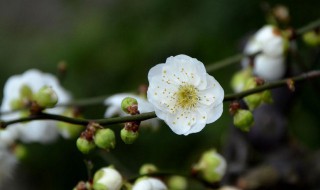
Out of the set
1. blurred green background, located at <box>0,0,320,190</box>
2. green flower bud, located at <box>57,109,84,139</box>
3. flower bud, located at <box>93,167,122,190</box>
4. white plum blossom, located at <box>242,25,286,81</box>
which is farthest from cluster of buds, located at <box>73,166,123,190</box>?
blurred green background, located at <box>0,0,320,190</box>

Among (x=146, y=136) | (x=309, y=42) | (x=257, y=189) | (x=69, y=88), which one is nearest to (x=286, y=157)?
(x=257, y=189)

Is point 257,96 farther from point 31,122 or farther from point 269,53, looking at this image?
point 31,122

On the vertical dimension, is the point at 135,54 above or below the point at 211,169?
above

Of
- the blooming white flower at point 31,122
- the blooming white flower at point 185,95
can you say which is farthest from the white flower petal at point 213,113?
the blooming white flower at point 31,122

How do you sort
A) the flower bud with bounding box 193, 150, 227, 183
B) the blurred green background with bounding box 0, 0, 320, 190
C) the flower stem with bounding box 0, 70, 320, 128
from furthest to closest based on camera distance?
the blurred green background with bounding box 0, 0, 320, 190 < the flower bud with bounding box 193, 150, 227, 183 < the flower stem with bounding box 0, 70, 320, 128

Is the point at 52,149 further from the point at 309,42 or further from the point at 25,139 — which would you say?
the point at 309,42

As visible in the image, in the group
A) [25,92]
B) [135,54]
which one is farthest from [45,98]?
[135,54]

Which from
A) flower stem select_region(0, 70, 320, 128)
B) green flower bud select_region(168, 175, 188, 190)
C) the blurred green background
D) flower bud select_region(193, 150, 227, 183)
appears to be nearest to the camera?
flower stem select_region(0, 70, 320, 128)

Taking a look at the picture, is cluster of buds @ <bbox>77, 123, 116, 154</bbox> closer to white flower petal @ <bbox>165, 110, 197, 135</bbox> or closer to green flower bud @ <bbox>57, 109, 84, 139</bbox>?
white flower petal @ <bbox>165, 110, 197, 135</bbox>
